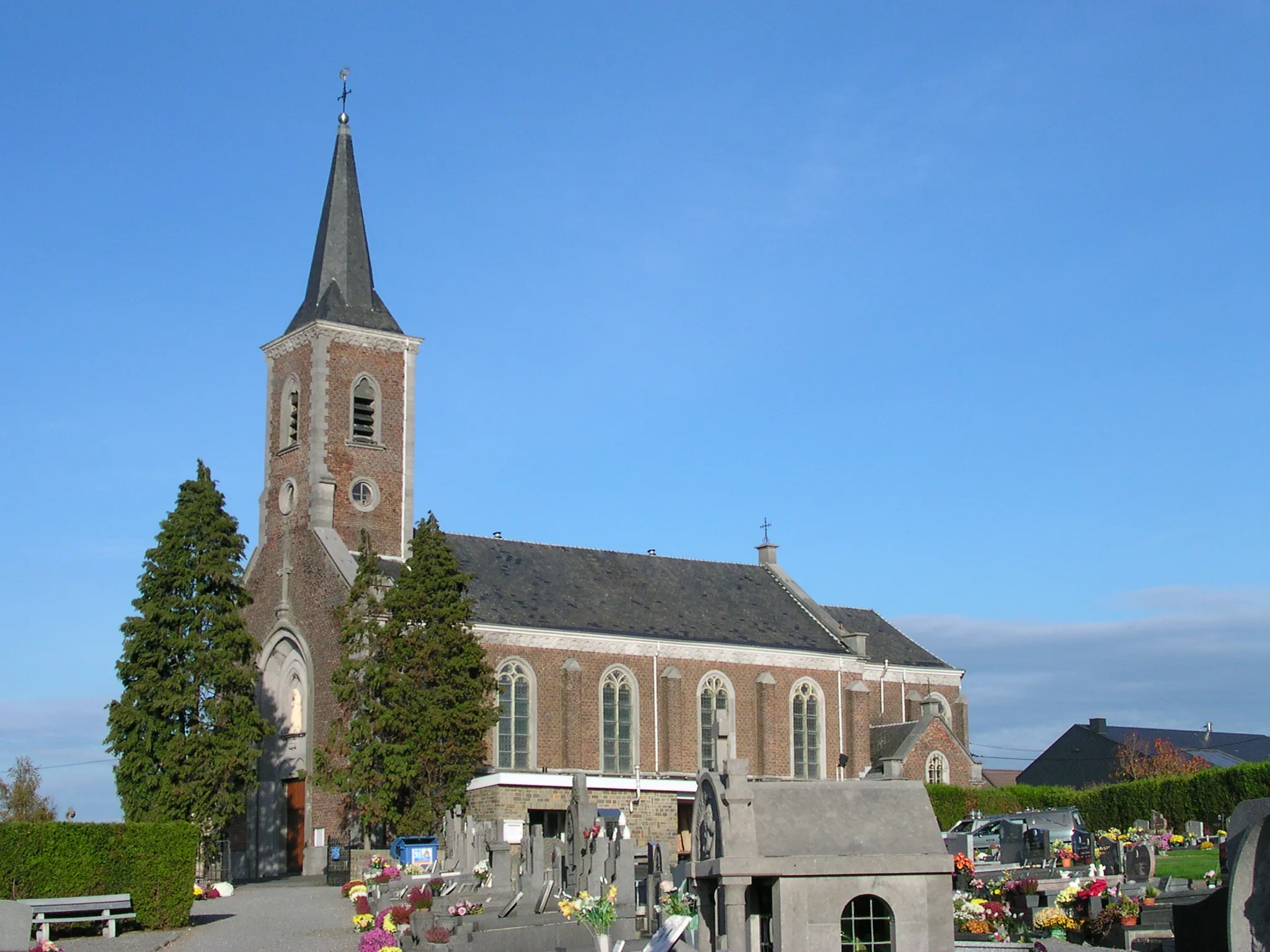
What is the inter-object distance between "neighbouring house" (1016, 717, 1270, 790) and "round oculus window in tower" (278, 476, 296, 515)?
1644 inches

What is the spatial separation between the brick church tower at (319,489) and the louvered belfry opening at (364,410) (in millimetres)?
40

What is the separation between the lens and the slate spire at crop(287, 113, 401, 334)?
48969 mm

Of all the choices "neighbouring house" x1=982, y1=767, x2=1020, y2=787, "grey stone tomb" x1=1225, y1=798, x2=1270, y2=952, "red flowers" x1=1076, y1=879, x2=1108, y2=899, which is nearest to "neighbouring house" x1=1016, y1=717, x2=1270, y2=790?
"neighbouring house" x1=982, y1=767, x2=1020, y2=787

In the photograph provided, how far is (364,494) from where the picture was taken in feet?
156

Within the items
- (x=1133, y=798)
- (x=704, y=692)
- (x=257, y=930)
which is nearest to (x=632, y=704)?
(x=704, y=692)

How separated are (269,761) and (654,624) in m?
13.0

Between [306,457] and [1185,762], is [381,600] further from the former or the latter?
[1185,762]

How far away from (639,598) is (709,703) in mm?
4223

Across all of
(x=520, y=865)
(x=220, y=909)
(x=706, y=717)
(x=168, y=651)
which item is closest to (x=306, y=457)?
(x=168, y=651)

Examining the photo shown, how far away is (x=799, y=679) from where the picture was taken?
52438 mm

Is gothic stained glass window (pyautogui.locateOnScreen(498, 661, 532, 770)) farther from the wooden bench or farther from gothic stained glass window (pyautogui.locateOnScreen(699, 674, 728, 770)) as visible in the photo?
the wooden bench

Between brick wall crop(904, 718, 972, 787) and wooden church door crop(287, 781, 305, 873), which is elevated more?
brick wall crop(904, 718, 972, 787)

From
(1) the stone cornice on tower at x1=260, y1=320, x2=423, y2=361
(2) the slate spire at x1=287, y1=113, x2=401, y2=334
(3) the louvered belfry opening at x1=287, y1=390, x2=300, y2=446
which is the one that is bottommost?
(3) the louvered belfry opening at x1=287, y1=390, x2=300, y2=446

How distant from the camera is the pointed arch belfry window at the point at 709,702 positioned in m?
49.8
